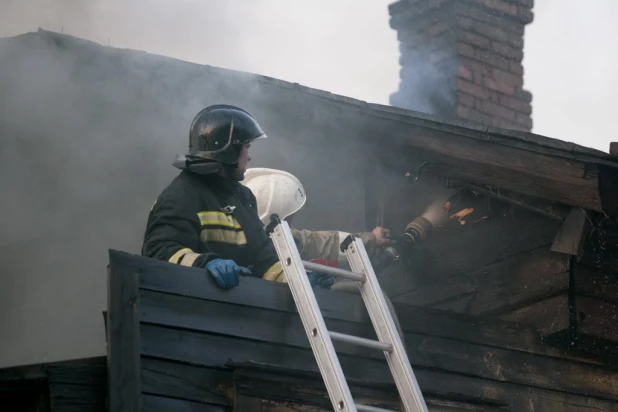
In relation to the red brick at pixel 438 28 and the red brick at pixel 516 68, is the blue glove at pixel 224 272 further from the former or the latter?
the red brick at pixel 516 68

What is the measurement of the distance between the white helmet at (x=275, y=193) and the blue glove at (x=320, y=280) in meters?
1.20

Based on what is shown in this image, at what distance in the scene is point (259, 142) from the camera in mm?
8078

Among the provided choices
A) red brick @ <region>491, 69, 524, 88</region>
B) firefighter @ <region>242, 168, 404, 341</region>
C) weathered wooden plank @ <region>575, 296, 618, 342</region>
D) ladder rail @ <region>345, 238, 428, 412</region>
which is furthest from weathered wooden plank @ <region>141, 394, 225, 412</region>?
red brick @ <region>491, 69, 524, 88</region>

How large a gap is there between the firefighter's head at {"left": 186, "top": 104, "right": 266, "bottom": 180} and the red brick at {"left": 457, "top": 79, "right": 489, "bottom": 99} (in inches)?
162

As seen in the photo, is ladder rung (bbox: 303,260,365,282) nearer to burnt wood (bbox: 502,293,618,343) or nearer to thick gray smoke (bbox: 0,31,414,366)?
burnt wood (bbox: 502,293,618,343)

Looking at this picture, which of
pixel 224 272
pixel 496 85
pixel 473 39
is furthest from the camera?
pixel 496 85

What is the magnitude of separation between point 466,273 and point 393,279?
66 cm

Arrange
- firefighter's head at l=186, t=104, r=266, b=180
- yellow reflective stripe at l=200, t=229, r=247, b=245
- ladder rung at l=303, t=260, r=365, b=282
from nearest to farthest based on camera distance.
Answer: ladder rung at l=303, t=260, r=365, b=282 < yellow reflective stripe at l=200, t=229, r=247, b=245 < firefighter's head at l=186, t=104, r=266, b=180

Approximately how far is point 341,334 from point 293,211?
82.9 inches

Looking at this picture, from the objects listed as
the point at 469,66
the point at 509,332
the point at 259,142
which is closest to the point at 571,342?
the point at 509,332

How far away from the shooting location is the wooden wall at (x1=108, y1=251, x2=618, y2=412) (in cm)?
467

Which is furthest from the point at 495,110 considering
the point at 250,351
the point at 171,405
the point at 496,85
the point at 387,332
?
the point at 171,405

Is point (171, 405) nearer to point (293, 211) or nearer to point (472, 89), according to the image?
point (293, 211)

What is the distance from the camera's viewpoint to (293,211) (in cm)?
686
